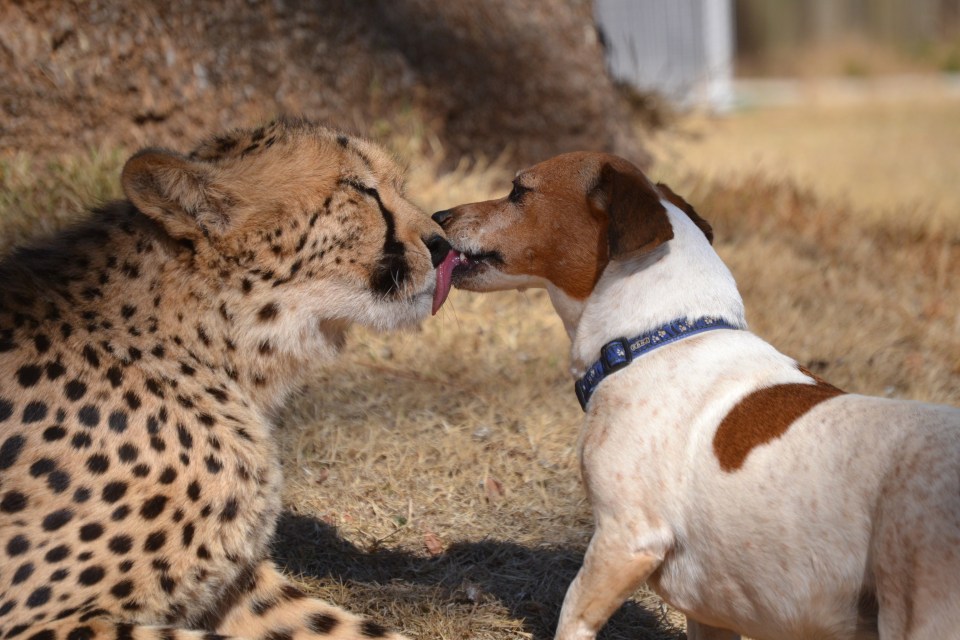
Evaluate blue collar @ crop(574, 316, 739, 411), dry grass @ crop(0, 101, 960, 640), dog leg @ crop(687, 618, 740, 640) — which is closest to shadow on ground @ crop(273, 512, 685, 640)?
dry grass @ crop(0, 101, 960, 640)

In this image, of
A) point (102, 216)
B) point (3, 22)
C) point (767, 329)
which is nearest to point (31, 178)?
point (3, 22)

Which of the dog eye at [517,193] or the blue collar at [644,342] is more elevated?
the dog eye at [517,193]

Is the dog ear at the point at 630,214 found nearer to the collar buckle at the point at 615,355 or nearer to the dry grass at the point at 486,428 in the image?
the collar buckle at the point at 615,355

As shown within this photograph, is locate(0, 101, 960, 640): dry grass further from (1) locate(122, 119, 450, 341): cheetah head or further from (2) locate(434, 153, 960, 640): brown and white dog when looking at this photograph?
(2) locate(434, 153, 960, 640): brown and white dog

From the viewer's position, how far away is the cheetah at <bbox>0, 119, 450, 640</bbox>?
2703mm

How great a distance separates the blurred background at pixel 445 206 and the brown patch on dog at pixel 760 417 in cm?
91

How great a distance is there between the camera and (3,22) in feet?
17.5

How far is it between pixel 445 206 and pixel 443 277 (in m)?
2.62

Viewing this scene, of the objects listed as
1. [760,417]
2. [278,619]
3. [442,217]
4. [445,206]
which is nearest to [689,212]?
[442,217]

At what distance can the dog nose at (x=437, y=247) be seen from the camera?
10.7 feet

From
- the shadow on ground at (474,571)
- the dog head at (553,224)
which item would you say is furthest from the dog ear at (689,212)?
the shadow on ground at (474,571)

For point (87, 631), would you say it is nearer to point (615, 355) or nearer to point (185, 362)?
point (185, 362)

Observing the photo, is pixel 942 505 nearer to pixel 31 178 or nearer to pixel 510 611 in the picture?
pixel 510 611

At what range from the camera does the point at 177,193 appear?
2932 mm
